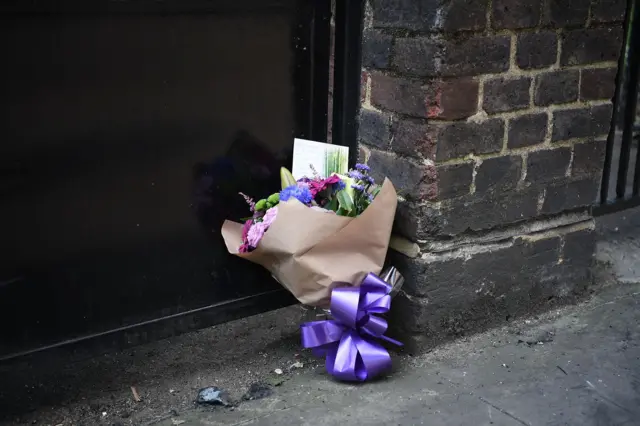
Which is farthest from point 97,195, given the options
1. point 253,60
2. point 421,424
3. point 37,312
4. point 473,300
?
point 473,300

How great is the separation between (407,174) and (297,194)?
388 mm

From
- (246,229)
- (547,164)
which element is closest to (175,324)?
(246,229)

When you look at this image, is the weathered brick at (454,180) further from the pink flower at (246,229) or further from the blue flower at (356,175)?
the pink flower at (246,229)

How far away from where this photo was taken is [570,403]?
2.29 meters

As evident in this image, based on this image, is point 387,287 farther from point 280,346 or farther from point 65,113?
point 65,113

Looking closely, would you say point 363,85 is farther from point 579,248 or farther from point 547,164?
point 579,248

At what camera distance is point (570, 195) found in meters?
2.86

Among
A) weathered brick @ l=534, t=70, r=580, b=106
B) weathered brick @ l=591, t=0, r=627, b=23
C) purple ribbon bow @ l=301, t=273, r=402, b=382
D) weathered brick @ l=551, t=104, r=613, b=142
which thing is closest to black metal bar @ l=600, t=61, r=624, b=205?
weathered brick @ l=551, t=104, r=613, b=142

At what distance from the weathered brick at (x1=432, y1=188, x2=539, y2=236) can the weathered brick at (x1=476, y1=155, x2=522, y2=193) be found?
0.08 feet

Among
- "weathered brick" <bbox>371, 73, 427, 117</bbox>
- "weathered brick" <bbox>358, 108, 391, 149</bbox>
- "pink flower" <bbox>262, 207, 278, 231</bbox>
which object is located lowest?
"pink flower" <bbox>262, 207, 278, 231</bbox>

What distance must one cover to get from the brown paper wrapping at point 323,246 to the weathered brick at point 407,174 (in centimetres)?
12

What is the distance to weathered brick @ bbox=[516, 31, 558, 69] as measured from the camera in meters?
2.55

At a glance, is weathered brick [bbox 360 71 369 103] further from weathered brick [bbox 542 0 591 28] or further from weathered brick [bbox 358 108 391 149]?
weathered brick [bbox 542 0 591 28]

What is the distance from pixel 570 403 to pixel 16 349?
1683 mm
